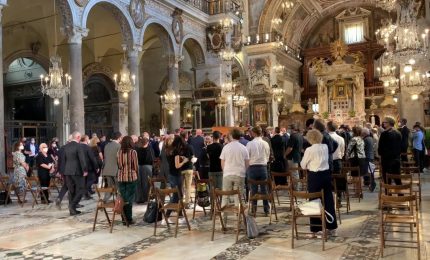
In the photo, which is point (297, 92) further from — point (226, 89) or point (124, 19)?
point (124, 19)

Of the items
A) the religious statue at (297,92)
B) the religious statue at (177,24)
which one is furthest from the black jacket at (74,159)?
the religious statue at (297,92)

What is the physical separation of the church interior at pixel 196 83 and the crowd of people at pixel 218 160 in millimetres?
586

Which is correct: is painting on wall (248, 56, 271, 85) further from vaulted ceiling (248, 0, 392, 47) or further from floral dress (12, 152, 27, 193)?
floral dress (12, 152, 27, 193)

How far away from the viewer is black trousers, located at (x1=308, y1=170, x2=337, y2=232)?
555 cm

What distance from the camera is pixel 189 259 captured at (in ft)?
15.7

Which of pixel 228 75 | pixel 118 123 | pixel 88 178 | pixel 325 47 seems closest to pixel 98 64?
pixel 118 123

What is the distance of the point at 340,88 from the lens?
29.3 m

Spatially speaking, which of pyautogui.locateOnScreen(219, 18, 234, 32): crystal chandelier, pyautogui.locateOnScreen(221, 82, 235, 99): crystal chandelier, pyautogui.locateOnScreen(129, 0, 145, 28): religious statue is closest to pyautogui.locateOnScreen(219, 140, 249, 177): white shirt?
pyautogui.locateOnScreen(129, 0, 145, 28): religious statue

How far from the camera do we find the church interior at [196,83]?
566 cm

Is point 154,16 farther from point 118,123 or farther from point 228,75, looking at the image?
point 118,123

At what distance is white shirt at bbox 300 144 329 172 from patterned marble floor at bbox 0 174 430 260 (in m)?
0.93

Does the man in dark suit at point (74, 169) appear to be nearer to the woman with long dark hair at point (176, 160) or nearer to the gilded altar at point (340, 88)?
the woman with long dark hair at point (176, 160)

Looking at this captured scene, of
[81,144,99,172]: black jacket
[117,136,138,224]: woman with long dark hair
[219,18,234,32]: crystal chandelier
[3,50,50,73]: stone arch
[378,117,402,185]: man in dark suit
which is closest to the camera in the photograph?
[117,136,138,224]: woman with long dark hair

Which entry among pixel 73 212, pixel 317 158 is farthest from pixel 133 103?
pixel 317 158
